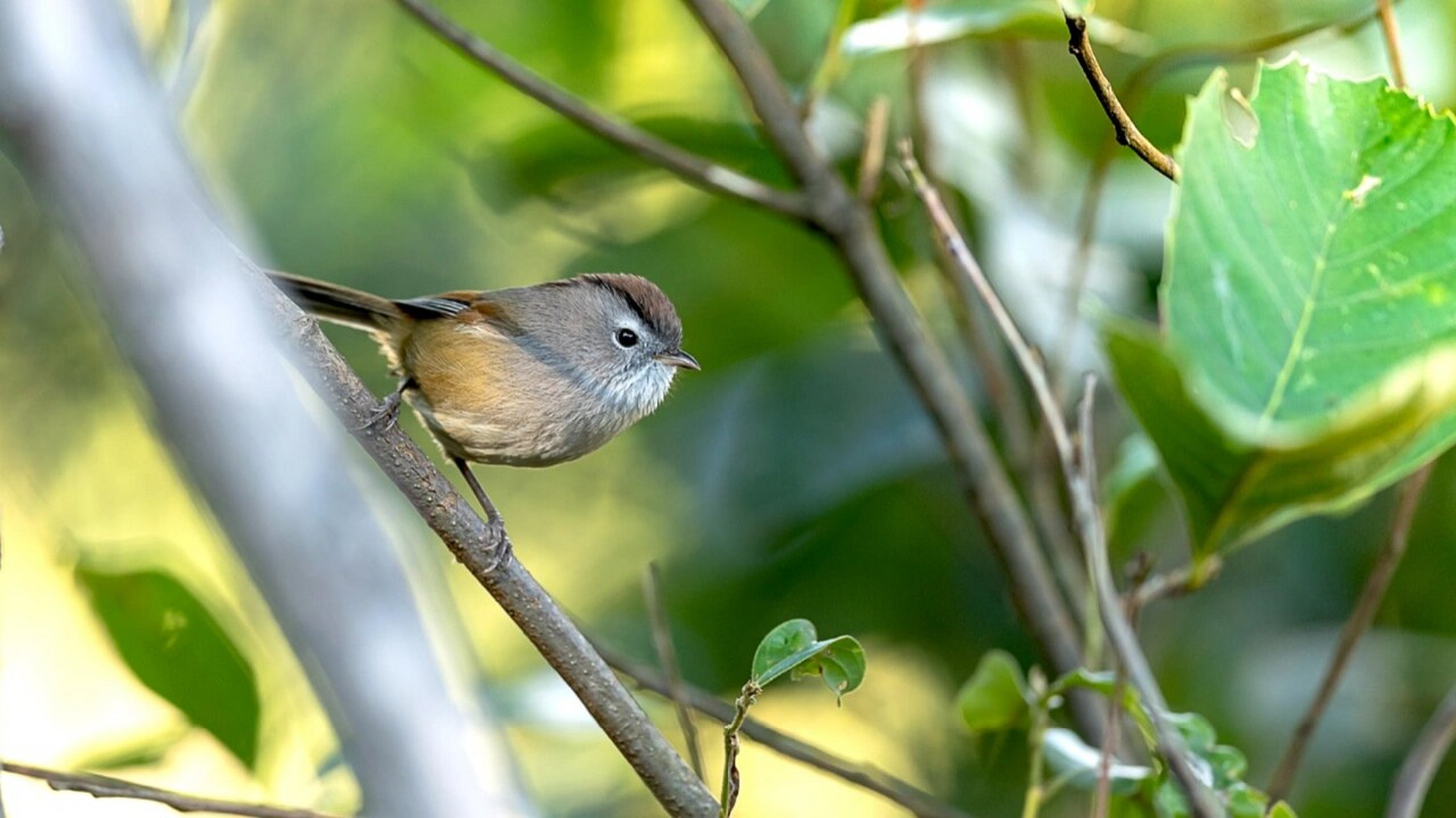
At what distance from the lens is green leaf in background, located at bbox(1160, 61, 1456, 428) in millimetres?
1634

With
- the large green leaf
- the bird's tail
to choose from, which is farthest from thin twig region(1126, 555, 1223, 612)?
the bird's tail

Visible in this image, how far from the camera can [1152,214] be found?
341 centimetres

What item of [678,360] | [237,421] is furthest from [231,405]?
[678,360]

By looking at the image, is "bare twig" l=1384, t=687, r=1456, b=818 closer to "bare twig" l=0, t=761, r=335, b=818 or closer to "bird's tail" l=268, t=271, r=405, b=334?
"bare twig" l=0, t=761, r=335, b=818

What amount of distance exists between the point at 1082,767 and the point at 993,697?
153 mm

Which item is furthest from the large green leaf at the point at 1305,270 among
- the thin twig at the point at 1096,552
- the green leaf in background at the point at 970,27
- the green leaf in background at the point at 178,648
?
the green leaf in background at the point at 178,648

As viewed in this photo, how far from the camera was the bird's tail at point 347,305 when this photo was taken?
2.88m

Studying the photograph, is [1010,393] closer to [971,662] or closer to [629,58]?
[971,662]

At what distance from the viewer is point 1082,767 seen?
2.02 meters

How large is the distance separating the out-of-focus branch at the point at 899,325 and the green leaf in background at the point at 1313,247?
45.3 inches

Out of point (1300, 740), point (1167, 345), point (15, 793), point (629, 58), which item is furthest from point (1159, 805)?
point (15, 793)

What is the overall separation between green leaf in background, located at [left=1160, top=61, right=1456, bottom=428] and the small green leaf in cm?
57

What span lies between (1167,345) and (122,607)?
169 cm

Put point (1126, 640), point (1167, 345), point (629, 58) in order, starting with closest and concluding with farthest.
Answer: point (1167, 345) → point (1126, 640) → point (629, 58)
